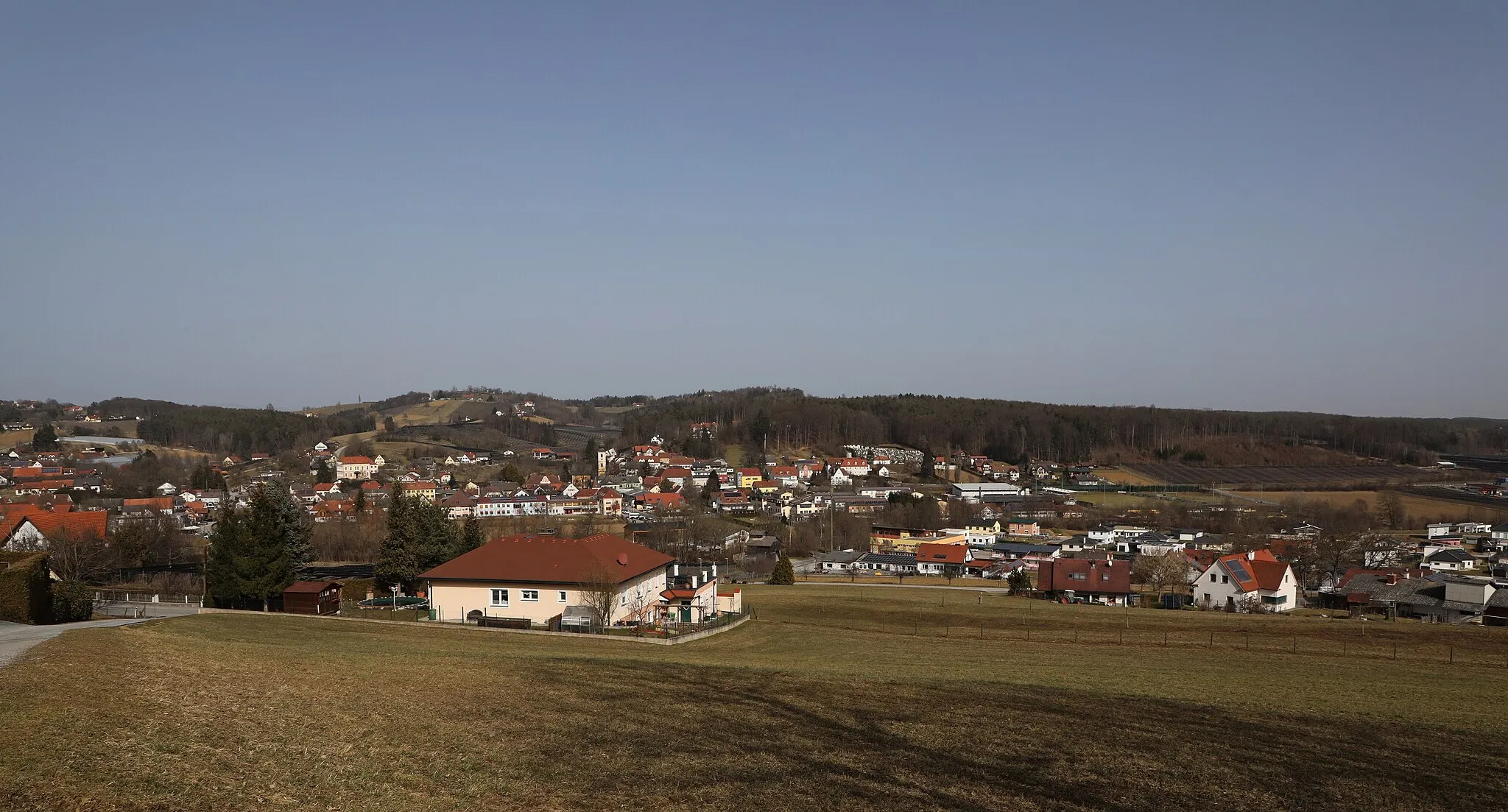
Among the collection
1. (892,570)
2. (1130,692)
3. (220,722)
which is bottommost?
(892,570)

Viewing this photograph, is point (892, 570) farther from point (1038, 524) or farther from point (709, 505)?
point (709, 505)

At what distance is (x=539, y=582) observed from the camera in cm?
3562

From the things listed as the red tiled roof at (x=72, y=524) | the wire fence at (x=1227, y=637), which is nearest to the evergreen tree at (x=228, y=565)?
the red tiled roof at (x=72, y=524)

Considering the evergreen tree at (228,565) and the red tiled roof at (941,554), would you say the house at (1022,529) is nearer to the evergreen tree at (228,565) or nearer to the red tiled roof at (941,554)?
the red tiled roof at (941,554)

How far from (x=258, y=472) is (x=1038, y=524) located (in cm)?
10754

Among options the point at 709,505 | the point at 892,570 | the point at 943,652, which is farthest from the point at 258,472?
the point at 943,652

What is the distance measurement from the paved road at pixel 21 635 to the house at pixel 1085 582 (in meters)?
46.4

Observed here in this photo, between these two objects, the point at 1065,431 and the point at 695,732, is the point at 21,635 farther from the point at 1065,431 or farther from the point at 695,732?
the point at 1065,431

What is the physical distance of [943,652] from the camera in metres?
27.4

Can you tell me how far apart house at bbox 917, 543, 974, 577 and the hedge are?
188 feet

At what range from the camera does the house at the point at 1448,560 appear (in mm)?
71125

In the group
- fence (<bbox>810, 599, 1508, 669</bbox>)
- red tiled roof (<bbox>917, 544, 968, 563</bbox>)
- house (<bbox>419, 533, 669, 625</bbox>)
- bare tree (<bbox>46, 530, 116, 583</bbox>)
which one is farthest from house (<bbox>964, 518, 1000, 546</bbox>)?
bare tree (<bbox>46, 530, 116, 583</bbox>)

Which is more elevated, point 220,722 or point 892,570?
point 220,722

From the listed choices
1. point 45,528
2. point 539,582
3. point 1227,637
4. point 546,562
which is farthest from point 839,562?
point 45,528
